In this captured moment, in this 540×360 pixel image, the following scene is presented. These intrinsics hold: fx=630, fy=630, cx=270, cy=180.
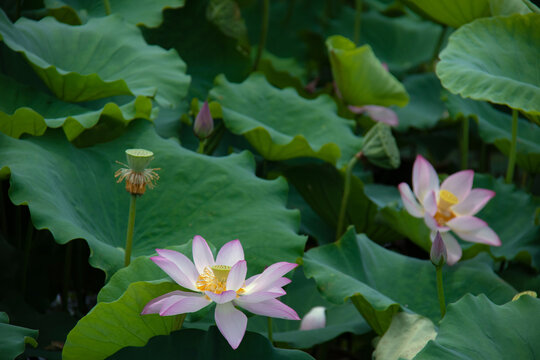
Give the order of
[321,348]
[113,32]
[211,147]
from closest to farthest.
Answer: [321,348]
[113,32]
[211,147]

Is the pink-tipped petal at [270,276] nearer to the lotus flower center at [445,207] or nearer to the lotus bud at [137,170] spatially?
the lotus bud at [137,170]

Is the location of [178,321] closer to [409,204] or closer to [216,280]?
[216,280]

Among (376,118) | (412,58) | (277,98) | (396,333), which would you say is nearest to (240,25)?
(277,98)

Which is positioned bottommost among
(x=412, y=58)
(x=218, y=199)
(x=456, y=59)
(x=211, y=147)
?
(x=412, y=58)

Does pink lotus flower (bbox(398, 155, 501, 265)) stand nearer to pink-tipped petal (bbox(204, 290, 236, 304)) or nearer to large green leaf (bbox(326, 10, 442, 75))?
pink-tipped petal (bbox(204, 290, 236, 304))

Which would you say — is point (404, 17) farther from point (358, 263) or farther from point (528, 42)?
point (358, 263)

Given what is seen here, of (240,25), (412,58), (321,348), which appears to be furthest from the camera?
(412,58)

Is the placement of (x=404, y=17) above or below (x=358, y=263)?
below
